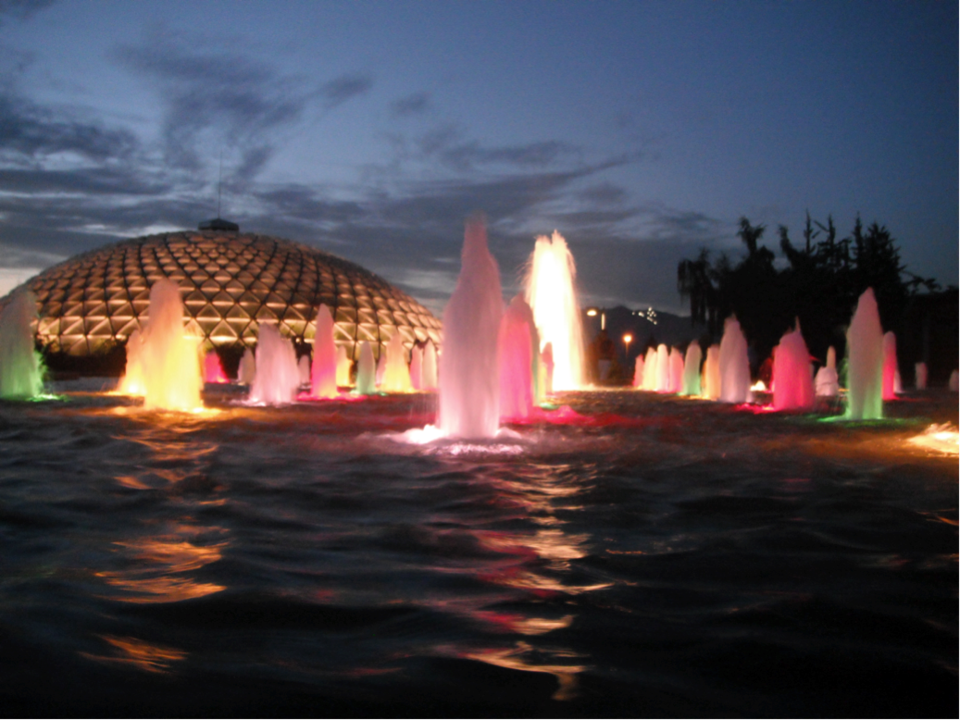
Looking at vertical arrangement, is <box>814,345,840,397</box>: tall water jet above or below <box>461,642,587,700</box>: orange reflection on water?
above

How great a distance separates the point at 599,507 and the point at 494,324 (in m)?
5.25

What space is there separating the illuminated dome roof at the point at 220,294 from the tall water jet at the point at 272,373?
630 inches

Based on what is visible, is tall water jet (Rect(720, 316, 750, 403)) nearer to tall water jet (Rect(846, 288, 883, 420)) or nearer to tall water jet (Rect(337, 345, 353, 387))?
tall water jet (Rect(846, 288, 883, 420))

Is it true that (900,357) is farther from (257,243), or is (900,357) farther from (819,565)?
(819,565)

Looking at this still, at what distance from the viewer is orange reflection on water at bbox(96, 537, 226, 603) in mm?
3570

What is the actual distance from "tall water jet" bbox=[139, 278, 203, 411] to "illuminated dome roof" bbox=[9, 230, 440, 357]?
855 inches

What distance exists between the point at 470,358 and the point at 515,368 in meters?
5.13

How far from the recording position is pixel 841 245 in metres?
42.9

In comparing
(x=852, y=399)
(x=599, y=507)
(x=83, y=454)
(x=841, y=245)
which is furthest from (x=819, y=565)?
(x=841, y=245)

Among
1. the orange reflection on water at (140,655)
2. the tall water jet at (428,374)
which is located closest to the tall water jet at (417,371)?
the tall water jet at (428,374)

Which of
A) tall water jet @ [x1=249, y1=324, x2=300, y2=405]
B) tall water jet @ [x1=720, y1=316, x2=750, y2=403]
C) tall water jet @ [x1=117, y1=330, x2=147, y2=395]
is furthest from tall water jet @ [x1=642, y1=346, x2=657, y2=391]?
tall water jet @ [x1=117, y1=330, x2=147, y2=395]

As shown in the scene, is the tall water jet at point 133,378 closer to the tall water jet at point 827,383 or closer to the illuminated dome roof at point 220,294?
the illuminated dome roof at point 220,294

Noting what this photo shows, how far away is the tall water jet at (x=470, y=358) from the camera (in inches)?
398

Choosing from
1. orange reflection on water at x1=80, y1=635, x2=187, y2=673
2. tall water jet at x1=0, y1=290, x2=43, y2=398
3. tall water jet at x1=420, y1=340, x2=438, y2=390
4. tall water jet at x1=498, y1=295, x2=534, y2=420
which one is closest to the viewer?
orange reflection on water at x1=80, y1=635, x2=187, y2=673
